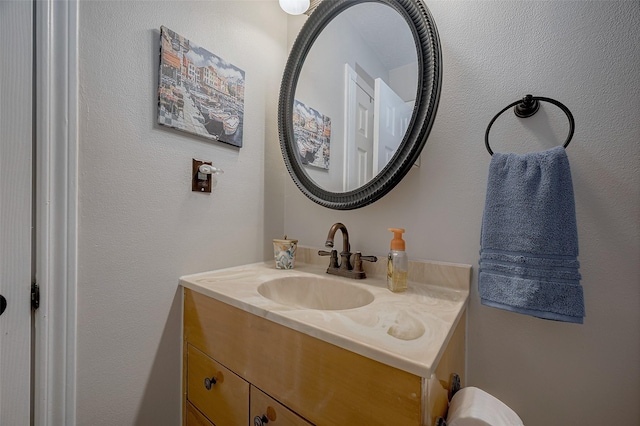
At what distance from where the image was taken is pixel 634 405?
61cm

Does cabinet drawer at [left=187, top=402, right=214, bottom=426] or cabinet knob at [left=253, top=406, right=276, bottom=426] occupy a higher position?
cabinet knob at [left=253, top=406, right=276, bottom=426]

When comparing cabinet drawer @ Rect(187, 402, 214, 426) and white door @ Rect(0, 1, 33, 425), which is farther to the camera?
cabinet drawer @ Rect(187, 402, 214, 426)

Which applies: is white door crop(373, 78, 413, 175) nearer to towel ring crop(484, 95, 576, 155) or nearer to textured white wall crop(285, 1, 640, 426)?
textured white wall crop(285, 1, 640, 426)

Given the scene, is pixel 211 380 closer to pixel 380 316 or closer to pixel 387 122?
pixel 380 316

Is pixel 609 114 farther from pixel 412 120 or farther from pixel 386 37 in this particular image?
pixel 386 37

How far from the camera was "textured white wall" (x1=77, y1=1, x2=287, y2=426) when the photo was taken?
2.34 feet

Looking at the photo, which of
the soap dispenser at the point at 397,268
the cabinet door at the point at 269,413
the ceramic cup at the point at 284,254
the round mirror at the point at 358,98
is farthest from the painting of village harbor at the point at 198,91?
the cabinet door at the point at 269,413

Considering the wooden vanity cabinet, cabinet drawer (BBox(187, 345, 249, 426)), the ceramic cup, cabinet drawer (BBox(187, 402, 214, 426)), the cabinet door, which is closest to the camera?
the wooden vanity cabinet

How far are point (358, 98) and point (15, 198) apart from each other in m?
1.02

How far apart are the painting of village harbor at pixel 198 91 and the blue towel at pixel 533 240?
2.95ft

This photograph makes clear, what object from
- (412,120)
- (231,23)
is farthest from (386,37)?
(231,23)

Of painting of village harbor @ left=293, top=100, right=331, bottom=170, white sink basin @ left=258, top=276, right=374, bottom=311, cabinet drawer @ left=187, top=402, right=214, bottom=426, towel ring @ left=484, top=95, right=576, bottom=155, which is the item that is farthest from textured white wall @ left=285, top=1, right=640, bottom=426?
cabinet drawer @ left=187, top=402, right=214, bottom=426

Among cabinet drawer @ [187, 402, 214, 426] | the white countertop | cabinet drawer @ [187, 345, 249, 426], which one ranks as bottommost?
cabinet drawer @ [187, 402, 214, 426]

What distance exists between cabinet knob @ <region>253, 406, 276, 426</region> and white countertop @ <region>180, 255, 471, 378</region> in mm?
212
